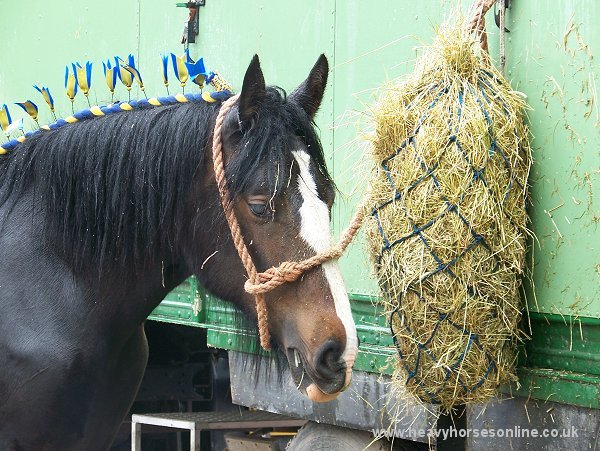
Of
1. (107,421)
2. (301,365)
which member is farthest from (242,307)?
(107,421)

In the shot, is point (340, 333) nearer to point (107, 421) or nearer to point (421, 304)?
point (421, 304)

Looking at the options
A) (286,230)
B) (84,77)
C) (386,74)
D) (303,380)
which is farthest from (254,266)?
(386,74)

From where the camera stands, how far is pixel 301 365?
2385mm

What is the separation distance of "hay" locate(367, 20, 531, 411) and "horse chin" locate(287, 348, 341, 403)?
0.65m

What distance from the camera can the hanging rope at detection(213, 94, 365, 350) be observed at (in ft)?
7.66

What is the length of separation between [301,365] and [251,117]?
714 millimetres

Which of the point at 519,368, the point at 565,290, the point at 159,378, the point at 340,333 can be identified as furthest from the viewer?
the point at 159,378

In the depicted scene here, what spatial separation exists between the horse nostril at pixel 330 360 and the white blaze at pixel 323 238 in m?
0.02

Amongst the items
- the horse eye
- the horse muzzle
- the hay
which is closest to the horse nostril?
the horse muzzle

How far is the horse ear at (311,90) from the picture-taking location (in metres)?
2.73

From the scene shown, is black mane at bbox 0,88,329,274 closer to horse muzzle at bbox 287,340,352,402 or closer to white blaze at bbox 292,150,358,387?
white blaze at bbox 292,150,358,387

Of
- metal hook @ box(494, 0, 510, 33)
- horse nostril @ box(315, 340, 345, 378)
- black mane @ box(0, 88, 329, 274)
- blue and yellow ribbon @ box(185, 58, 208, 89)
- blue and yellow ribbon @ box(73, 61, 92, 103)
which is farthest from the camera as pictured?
metal hook @ box(494, 0, 510, 33)

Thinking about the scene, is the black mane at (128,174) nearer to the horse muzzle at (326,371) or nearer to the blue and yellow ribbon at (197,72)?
the blue and yellow ribbon at (197,72)

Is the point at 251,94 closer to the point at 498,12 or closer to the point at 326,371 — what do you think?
the point at 326,371
